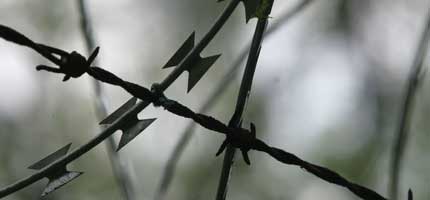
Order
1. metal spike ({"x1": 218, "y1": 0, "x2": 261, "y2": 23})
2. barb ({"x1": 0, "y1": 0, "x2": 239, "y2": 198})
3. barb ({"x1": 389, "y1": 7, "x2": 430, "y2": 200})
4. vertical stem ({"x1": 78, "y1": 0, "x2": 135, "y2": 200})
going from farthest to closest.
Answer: vertical stem ({"x1": 78, "y1": 0, "x2": 135, "y2": 200}) → barb ({"x1": 389, "y1": 7, "x2": 430, "y2": 200}) → metal spike ({"x1": 218, "y1": 0, "x2": 261, "y2": 23}) → barb ({"x1": 0, "y1": 0, "x2": 239, "y2": 198})

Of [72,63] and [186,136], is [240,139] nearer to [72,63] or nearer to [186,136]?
[72,63]

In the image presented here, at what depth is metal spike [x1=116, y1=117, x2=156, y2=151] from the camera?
955mm

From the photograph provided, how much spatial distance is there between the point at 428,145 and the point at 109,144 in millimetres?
2772

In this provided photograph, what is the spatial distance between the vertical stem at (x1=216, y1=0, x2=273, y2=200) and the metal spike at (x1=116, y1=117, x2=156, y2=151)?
0.42 feet

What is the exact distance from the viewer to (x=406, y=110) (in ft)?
5.53

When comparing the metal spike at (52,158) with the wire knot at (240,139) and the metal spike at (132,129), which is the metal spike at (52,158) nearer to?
the metal spike at (132,129)

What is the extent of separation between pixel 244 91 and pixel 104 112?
1002 millimetres

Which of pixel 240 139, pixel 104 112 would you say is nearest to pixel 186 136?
pixel 104 112

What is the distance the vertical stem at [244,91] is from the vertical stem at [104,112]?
790 mm

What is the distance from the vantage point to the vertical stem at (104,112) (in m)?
1.87

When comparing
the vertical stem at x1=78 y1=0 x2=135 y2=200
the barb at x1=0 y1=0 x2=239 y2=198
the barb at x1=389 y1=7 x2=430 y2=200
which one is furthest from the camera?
the vertical stem at x1=78 y1=0 x2=135 y2=200

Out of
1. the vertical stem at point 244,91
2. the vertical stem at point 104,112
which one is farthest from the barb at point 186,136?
the vertical stem at point 244,91

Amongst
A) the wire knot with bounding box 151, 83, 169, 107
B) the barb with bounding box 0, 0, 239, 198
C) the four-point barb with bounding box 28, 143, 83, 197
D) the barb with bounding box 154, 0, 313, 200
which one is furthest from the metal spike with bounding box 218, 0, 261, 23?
the barb with bounding box 154, 0, 313, 200

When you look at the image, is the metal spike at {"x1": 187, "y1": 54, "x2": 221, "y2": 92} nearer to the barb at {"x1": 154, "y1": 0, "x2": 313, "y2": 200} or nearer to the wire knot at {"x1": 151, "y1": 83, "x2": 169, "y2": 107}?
the wire knot at {"x1": 151, "y1": 83, "x2": 169, "y2": 107}
